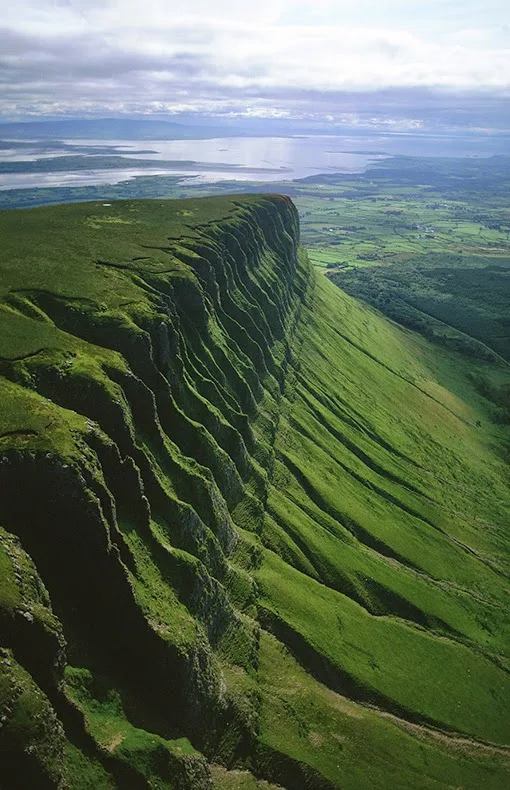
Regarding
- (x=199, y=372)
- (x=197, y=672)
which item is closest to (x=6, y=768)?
(x=197, y=672)

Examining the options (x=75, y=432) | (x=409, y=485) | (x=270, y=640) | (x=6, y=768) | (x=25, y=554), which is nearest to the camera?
(x=6, y=768)

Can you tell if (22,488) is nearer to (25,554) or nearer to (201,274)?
(25,554)

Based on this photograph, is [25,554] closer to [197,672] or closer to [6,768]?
[6,768]

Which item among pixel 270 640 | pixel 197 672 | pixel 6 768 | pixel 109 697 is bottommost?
pixel 270 640

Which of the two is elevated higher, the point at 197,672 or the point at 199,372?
the point at 199,372

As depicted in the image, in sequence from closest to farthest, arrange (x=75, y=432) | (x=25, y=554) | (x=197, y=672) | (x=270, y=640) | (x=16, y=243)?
(x=25, y=554) < (x=75, y=432) < (x=197, y=672) < (x=270, y=640) < (x=16, y=243)

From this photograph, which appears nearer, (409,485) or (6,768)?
(6,768)

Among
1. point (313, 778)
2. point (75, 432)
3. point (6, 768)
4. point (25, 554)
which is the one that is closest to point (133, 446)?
point (75, 432)
